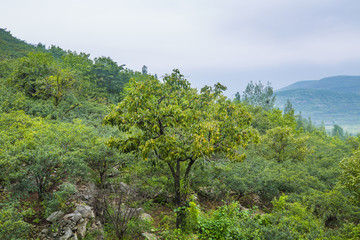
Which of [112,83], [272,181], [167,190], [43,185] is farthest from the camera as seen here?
[112,83]

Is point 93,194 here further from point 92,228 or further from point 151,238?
point 151,238

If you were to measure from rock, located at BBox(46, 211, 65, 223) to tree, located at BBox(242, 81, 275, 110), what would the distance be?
6370cm

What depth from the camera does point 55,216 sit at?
253 inches

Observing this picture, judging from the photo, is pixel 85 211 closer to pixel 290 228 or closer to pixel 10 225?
pixel 10 225

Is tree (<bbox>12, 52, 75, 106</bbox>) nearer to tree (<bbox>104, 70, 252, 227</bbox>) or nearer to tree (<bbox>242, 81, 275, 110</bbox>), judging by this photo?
tree (<bbox>104, 70, 252, 227</bbox>)

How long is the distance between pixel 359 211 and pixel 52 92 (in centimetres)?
2087

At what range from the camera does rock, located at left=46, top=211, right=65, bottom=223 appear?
6336 mm

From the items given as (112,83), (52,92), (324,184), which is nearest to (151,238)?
(324,184)

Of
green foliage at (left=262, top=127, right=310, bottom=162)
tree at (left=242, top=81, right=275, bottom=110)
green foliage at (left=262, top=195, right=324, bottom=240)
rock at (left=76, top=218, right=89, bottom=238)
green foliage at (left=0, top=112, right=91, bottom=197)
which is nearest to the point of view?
green foliage at (left=262, top=195, right=324, bottom=240)

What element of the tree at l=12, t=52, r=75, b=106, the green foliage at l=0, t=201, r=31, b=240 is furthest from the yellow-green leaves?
the tree at l=12, t=52, r=75, b=106

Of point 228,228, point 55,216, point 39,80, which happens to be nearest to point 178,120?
point 228,228

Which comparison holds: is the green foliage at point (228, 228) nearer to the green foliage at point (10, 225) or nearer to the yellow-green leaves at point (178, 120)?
the yellow-green leaves at point (178, 120)

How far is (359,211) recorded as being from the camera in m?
9.67

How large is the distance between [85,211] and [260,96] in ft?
228
